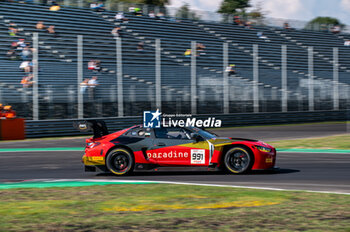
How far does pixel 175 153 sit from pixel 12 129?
11.7m

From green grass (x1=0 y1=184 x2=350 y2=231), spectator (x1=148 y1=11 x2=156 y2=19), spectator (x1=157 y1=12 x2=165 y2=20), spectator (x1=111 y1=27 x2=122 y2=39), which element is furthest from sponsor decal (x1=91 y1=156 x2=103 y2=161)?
spectator (x1=157 y1=12 x2=165 y2=20)

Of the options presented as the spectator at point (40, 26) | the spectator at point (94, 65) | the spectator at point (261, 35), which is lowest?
the spectator at point (94, 65)

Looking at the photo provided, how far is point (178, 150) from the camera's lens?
10047mm

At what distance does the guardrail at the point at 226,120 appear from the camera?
2091 cm

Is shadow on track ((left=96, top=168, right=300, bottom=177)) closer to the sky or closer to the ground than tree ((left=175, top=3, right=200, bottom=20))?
closer to the ground

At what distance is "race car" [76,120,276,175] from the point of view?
393 inches

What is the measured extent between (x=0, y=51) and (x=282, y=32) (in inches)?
854

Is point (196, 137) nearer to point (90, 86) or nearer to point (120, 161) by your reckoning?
point (120, 161)

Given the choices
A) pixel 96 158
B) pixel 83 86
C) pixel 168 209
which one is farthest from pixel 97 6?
pixel 168 209

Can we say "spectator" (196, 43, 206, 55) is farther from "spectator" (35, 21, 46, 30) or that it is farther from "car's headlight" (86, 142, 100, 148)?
"car's headlight" (86, 142, 100, 148)

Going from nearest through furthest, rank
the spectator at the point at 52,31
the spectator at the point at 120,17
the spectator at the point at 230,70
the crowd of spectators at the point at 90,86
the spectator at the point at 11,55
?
the crowd of spectators at the point at 90,86 → the spectator at the point at 11,55 → the spectator at the point at 52,31 → the spectator at the point at 230,70 → the spectator at the point at 120,17

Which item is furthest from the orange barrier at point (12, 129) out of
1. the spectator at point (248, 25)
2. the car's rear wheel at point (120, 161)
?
the spectator at point (248, 25)

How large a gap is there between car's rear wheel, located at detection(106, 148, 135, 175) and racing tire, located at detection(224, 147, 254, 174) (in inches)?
73.1

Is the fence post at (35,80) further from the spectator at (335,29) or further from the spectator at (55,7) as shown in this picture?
the spectator at (335,29)
